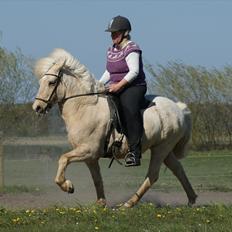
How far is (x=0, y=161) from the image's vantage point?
18188mm

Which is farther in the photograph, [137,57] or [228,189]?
[228,189]

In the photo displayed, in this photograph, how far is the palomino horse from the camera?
11086 mm

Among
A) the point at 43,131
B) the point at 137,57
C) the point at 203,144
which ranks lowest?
the point at 203,144

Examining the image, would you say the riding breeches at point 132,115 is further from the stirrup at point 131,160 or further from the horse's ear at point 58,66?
the horse's ear at point 58,66

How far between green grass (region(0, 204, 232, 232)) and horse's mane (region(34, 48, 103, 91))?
2098 mm

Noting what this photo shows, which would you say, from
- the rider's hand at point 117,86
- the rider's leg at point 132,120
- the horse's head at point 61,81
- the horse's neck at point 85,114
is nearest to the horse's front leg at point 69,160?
the horse's neck at point 85,114

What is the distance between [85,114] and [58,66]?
843 mm

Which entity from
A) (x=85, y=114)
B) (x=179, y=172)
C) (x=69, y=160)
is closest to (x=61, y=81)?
(x=85, y=114)

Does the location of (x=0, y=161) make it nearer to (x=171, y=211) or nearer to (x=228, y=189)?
(x=228, y=189)

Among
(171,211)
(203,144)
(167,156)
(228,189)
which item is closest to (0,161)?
(228,189)

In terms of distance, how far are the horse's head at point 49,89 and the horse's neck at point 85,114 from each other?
8.5 inches

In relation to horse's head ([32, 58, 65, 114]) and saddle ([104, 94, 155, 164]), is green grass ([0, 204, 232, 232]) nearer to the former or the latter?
saddle ([104, 94, 155, 164])

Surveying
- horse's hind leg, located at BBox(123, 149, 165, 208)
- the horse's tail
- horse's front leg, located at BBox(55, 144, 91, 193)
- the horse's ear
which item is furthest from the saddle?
the horse's tail

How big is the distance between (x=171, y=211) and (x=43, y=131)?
629 inches
